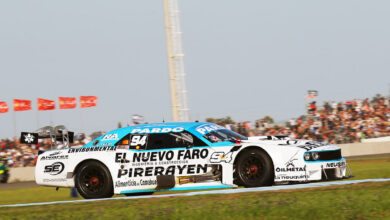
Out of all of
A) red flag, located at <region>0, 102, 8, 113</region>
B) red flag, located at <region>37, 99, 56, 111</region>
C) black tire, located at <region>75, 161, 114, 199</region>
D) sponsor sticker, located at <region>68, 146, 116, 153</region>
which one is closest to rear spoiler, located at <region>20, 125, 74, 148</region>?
sponsor sticker, located at <region>68, 146, 116, 153</region>

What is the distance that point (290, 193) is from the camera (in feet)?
28.1

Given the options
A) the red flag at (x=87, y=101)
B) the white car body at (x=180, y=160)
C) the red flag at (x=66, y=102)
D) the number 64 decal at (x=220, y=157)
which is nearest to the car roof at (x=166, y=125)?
the white car body at (x=180, y=160)

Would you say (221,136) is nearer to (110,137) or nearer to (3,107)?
(110,137)

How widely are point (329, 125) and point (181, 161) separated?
737 inches

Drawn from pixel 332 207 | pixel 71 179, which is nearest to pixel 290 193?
pixel 332 207

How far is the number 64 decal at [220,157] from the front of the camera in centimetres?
947

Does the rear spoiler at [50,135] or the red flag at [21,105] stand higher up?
the red flag at [21,105]

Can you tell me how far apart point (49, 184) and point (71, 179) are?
0.55m

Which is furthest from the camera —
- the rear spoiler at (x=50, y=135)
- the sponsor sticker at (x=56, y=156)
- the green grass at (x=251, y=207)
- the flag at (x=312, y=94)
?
the flag at (x=312, y=94)

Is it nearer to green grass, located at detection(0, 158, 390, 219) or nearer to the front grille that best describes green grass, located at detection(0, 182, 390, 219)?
green grass, located at detection(0, 158, 390, 219)

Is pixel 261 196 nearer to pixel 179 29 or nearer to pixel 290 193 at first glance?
pixel 290 193

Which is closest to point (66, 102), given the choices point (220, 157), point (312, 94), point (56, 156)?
point (312, 94)

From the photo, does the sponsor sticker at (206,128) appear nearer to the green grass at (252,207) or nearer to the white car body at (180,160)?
the white car body at (180,160)

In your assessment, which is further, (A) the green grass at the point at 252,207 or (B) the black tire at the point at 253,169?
(B) the black tire at the point at 253,169
